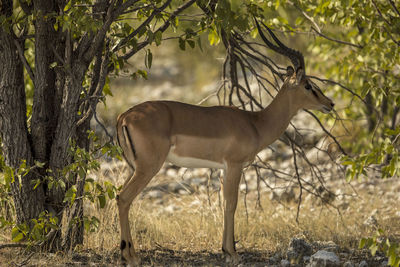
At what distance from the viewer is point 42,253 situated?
4953mm

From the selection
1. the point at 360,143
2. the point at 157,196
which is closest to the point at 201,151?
the point at 157,196

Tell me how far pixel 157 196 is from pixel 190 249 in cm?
345

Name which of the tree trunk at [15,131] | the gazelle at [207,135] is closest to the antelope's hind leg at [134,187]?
the gazelle at [207,135]

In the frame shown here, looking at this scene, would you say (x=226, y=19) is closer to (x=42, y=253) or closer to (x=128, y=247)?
(x=128, y=247)

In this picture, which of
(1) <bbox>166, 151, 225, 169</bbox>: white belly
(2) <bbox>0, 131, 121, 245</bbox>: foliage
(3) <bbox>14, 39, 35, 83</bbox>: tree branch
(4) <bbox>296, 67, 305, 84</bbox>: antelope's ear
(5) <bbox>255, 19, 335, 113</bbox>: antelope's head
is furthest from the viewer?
(5) <bbox>255, 19, 335, 113</bbox>: antelope's head

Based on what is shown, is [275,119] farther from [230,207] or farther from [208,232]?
[208,232]

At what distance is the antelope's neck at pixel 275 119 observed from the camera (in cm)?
566

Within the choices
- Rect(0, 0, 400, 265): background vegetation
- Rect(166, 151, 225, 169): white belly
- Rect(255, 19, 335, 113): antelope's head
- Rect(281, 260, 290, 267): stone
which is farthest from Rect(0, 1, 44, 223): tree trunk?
Rect(255, 19, 335, 113): antelope's head

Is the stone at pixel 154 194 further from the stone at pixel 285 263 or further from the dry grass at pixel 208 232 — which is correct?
the stone at pixel 285 263

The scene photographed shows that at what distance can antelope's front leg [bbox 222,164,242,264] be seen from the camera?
527 centimetres

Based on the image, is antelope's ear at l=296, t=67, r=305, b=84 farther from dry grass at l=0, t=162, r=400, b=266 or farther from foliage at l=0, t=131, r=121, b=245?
foliage at l=0, t=131, r=121, b=245

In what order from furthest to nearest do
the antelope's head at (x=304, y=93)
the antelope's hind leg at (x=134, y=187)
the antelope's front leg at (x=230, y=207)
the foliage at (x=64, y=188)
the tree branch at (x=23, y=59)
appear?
the antelope's head at (x=304, y=93)
the antelope's front leg at (x=230, y=207)
the tree branch at (x=23, y=59)
the antelope's hind leg at (x=134, y=187)
the foliage at (x=64, y=188)

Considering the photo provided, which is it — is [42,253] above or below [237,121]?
below

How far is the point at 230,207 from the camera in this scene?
211 inches
